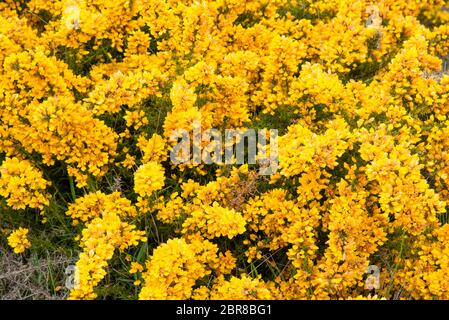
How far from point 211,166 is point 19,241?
1.38 metres

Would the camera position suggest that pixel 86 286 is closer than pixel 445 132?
Yes

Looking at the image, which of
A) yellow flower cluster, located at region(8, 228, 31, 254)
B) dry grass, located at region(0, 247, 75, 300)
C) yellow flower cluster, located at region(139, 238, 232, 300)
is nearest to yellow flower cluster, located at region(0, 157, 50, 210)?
yellow flower cluster, located at region(8, 228, 31, 254)

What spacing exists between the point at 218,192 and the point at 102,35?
181cm

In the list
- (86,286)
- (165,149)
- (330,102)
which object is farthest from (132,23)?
(86,286)

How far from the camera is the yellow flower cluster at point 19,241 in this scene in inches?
146

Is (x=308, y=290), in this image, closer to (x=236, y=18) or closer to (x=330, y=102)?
(x=330, y=102)

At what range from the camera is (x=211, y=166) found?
163 inches

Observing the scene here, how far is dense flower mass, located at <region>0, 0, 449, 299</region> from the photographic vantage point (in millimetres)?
3385

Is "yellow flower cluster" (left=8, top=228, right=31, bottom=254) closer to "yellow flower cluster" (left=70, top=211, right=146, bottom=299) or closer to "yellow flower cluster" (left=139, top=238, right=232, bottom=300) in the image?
"yellow flower cluster" (left=70, top=211, right=146, bottom=299)

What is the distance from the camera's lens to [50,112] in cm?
356

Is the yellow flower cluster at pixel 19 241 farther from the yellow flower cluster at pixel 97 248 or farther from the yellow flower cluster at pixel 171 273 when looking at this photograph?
the yellow flower cluster at pixel 171 273

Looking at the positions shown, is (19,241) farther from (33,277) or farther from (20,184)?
(20,184)

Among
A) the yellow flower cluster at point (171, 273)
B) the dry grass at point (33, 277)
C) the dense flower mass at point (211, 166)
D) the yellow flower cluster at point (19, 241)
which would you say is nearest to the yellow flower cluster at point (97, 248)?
the dense flower mass at point (211, 166)

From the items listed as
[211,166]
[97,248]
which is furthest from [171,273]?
[211,166]
